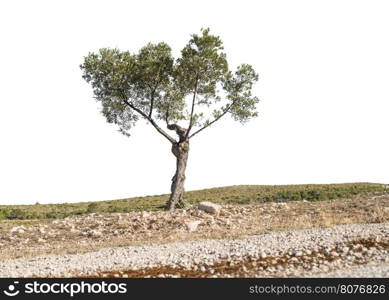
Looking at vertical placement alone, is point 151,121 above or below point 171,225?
above

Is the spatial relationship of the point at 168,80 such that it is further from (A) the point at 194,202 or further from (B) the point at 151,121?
(A) the point at 194,202

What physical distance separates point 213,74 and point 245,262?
74.6 ft

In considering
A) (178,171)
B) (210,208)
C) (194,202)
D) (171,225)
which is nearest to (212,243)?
(171,225)

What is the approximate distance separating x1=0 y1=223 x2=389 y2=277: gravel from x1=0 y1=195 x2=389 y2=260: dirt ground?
2.51 meters

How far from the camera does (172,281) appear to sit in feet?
43.4

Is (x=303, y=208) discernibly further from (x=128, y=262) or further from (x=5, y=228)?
(x=5, y=228)

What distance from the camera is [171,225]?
28.6 m

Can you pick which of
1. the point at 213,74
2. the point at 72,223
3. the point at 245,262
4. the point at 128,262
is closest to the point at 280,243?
the point at 245,262

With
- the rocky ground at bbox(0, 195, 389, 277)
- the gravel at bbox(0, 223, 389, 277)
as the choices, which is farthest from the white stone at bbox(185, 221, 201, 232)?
the gravel at bbox(0, 223, 389, 277)

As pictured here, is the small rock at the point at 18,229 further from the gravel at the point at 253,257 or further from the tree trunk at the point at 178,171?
the tree trunk at the point at 178,171

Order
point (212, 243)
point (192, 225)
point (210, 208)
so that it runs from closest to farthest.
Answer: point (212, 243) < point (192, 225) < point (210, 208)

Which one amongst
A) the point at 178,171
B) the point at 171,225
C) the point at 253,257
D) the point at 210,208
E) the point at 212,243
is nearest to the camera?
the point at 253,257

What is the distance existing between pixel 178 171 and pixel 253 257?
20773mm

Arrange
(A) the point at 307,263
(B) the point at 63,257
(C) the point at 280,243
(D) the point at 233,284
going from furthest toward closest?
1. (B) the point at 63,257
2. (C) the point at 280,243
3. (A) the point at 307,263
4. (D) the point at 233,284
